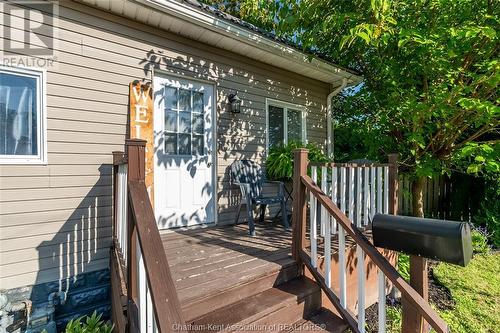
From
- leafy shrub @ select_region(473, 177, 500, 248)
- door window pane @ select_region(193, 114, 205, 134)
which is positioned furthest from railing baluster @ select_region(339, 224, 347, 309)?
leafy shrub @ select_region(473, 177, 500, 248)

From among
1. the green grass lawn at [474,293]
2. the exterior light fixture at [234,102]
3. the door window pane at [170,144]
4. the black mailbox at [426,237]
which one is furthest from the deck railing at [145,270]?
the green grass lawn at [474,293]

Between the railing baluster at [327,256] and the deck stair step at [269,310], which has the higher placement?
the railing baluster at [327,256]

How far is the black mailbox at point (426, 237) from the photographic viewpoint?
147 centimetres

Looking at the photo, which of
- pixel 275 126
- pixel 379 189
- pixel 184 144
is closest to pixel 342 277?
pixel 379 189

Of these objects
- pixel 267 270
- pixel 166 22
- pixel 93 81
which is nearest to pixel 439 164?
pixel 267 270

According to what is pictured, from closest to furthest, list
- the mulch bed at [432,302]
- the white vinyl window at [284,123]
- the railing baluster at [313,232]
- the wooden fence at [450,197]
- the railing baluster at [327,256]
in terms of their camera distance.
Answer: the railing baluster at [327,256] → the railing baluster at [313,232] → the mulch bed at [432,302] → the white vinyl window at [284,123] → the wooden fence at [450,197]

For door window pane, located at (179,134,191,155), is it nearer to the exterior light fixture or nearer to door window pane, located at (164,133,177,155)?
door window pane, located at (164,133,177,155)

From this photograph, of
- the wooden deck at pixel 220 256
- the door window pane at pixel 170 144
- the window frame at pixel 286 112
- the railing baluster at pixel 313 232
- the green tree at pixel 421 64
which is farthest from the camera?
the window frame at pixel 286 112

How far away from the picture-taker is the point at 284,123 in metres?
5.25

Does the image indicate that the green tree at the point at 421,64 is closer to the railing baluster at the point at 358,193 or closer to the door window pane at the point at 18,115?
the railing baluster at the point at 358,193

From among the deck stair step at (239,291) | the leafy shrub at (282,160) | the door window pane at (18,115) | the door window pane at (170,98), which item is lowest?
the deck stair step at (239,291)

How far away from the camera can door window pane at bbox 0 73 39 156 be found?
2625mm

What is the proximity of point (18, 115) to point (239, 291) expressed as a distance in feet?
8.42

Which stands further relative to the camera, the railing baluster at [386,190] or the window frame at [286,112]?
the window frame at [286,112]
